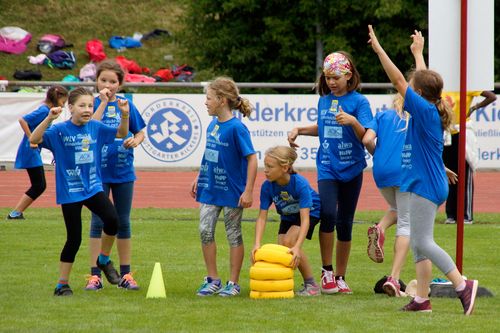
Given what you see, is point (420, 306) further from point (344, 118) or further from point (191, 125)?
point (191, 125)

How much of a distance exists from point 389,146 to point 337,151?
445 millimetres

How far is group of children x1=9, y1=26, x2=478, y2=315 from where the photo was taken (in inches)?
348

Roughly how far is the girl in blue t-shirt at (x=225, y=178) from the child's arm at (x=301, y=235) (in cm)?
50

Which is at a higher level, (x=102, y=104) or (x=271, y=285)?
(x=102, y=104)

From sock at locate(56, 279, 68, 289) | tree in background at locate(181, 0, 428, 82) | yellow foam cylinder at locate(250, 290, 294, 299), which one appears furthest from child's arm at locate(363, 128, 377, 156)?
tree in background at locate(181, 0, 428, 82)

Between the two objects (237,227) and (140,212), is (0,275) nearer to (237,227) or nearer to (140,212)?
(237,227)

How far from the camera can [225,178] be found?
9.09 meters

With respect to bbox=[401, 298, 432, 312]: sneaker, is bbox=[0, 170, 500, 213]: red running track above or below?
above

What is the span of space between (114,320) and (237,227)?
1.74 metres

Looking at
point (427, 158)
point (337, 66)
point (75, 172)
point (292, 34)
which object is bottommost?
point (75, 172)

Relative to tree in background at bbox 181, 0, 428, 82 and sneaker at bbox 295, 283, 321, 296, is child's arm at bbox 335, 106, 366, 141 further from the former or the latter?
tree in background at bbox 181, 0, 428, 82

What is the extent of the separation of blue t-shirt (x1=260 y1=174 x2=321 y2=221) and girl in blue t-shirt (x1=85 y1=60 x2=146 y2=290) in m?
1.16

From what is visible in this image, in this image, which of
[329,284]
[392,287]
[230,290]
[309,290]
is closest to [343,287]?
[329,284]

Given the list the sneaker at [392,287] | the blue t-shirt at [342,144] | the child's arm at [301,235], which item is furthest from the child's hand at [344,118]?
the sneaker at [392,287]
